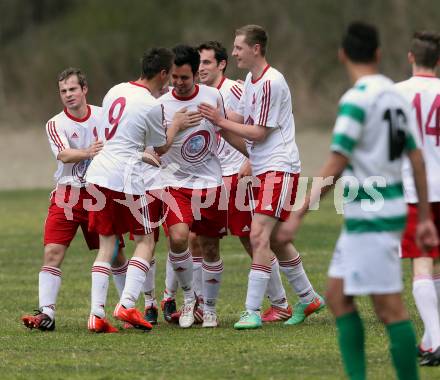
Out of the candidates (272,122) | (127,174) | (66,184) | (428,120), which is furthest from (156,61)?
(428,120)

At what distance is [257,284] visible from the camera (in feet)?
30.1

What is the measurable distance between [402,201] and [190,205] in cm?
356

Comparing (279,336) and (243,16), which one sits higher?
(243,16)

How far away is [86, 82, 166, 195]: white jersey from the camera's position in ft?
29.4

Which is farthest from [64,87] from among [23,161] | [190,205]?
[23,161]

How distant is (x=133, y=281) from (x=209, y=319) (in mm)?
847

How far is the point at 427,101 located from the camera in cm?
764

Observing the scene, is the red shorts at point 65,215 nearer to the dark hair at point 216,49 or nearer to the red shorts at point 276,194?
the red shorts at point 276,194

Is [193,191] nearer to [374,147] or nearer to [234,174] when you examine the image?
[234,174]

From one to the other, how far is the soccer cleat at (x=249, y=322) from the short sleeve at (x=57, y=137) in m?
1.89

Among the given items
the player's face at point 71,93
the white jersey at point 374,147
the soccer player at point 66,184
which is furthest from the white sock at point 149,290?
the white jersey at point 374,147

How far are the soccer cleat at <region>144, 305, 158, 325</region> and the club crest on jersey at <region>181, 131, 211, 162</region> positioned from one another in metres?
1.27

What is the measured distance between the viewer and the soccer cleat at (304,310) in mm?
9602

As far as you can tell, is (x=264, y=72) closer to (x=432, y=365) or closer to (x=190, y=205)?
(x=190, y=205)
